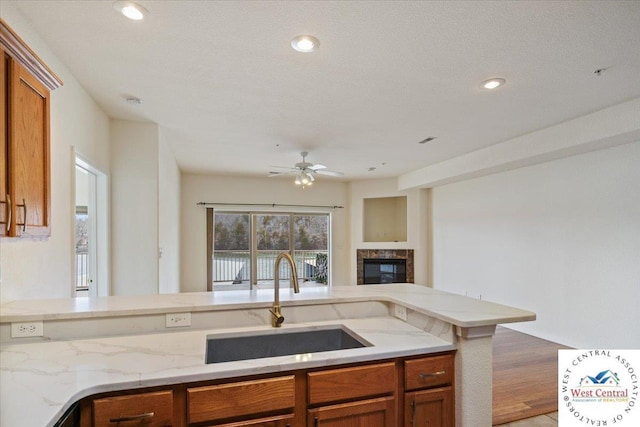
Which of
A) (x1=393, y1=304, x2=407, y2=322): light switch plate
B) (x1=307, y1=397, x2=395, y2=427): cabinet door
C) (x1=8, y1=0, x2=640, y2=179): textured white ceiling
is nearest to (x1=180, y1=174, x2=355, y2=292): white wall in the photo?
(x1=8, y1=0, x2=640, y2=179): textured white ceiling

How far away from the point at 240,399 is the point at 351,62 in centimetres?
211

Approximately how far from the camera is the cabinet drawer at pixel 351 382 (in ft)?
4.49

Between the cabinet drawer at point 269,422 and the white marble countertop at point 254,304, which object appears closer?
the cabinet drawer at point 269,422

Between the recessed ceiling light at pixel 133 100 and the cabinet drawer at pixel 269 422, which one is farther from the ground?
the recessed ceiling light at pixel 133 100

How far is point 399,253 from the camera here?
23.0 feet

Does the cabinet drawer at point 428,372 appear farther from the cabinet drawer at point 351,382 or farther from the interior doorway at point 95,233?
the interior doorway at point 95,233

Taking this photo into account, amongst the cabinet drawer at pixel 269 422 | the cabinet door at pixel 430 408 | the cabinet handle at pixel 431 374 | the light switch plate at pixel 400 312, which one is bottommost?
the cabinet door at pixel 430 408

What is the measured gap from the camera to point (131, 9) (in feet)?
5.44

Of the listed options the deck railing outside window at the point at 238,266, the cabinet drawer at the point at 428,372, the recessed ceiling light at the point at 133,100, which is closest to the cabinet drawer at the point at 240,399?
the cabinet drawer at the point at 428,372

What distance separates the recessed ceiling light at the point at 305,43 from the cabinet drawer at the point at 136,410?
6.39ft

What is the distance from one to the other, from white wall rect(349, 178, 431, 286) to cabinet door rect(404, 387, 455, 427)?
5397mm

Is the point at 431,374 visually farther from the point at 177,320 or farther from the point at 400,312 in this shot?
the point at 177,320

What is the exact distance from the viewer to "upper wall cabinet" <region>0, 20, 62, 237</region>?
125 cm

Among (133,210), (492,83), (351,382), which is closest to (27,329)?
(351,382)
